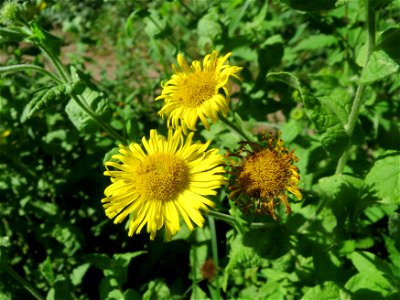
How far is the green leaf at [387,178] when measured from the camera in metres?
1.53

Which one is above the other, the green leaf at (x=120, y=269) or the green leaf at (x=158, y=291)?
the green leaf at (x=120, y=269)

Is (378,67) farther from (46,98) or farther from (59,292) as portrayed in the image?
(59,292)

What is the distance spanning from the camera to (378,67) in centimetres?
139

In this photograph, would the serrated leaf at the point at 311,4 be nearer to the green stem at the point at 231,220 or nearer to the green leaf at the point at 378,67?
the green leaf at the point at 378,67

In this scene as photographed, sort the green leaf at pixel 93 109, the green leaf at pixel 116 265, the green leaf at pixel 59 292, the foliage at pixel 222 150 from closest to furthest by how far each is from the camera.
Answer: the foliage at pixel 222 150, the green leaf at pixel 93 109, the green leaf at pixel 59 292, the green leaf at pixel 116 265

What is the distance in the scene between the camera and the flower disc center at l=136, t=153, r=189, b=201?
1500 mm

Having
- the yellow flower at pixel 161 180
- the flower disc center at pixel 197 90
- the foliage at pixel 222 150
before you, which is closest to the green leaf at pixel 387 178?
the foliage at pixel 222 150

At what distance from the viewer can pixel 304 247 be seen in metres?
1.92

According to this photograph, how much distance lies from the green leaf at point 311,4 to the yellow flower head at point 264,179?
47 centimetres

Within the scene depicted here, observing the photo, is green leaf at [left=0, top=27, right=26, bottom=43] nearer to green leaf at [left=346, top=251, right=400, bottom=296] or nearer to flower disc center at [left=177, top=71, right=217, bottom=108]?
flower disc center at [left=177, top=71, right=217, bottom=108]

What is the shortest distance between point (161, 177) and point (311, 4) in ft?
2.62

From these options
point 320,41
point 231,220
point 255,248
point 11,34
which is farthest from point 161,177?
point 320,41

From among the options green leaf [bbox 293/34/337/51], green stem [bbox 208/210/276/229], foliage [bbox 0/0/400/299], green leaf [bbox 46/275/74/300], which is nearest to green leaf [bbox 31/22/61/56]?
foliage [bbox 0/0/400/299]

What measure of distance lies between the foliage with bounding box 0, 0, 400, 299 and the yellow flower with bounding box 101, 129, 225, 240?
17cm
